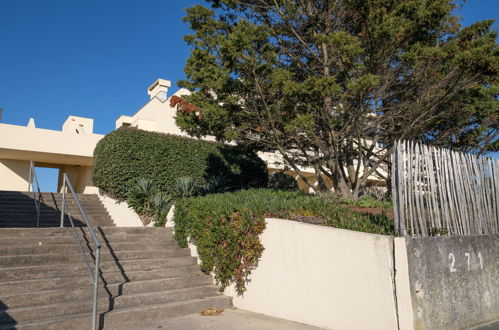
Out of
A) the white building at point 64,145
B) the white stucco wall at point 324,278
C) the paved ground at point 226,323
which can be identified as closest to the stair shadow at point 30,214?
the white building at point 64,145

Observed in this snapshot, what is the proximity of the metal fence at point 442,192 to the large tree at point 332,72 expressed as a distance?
1.96 m

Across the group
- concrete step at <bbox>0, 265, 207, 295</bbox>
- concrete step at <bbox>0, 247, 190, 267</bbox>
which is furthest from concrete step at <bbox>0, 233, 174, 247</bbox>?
concrete step at <bbox>0, 265, 207, 295</bbox>

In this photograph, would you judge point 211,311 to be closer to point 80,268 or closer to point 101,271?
point 101,271

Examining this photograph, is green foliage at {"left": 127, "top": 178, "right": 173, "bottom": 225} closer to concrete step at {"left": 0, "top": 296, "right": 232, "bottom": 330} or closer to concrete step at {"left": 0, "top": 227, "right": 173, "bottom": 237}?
concrete step at {"left": 0, "top": 227, "right": 173, "bottom": 237}

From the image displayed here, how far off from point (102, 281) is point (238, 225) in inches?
91.2

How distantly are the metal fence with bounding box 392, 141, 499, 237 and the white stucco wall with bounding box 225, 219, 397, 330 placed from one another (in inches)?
22.9

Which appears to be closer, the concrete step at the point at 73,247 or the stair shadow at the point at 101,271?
the stair shadow at the point at 101,271

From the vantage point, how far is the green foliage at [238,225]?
20.2ft

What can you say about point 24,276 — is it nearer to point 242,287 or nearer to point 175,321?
point 175,321

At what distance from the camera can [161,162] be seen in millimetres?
11812

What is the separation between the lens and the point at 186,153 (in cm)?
1248

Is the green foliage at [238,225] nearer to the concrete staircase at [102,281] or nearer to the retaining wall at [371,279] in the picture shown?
the retaining wall at [371,279]

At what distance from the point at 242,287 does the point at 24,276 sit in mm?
3290

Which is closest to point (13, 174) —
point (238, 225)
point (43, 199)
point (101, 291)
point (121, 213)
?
point (43, 199)
